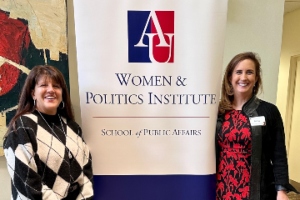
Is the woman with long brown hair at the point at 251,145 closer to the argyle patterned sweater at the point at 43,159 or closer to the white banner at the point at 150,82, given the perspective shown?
the white banner at the point at 150,82

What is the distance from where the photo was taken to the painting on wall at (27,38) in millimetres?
1527

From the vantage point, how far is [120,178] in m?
1.36

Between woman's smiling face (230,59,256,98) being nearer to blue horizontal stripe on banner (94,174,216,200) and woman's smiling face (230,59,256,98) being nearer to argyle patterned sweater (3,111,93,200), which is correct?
blue horizontal stripe on banner (94,174,216,200)

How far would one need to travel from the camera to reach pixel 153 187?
4.50 feet

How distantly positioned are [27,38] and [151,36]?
857mm

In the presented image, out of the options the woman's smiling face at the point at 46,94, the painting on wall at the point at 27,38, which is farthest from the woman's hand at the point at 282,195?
the painting on wall at the point at 27,38

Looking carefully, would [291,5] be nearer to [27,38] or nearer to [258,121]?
[258,121]

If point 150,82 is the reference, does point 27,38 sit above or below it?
above

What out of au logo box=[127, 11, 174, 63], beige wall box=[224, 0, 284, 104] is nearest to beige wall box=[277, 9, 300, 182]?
beige wall box=[224, 0, 284, 104]

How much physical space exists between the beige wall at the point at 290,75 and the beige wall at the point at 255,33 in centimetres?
188

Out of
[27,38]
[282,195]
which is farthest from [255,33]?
[27,38]

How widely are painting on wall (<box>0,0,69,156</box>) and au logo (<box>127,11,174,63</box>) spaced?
59cm

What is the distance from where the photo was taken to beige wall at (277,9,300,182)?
10.8 ft

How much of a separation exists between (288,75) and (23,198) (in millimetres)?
3537
